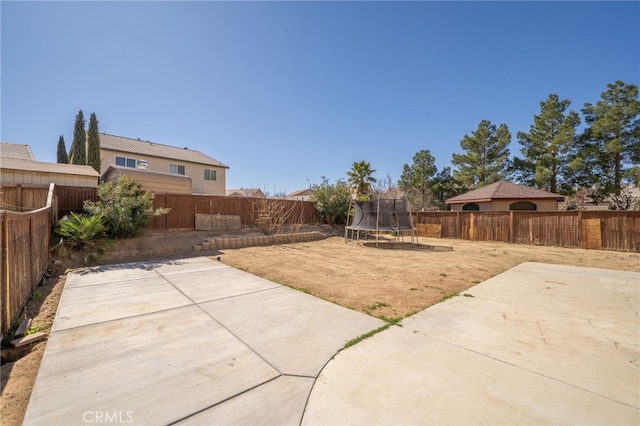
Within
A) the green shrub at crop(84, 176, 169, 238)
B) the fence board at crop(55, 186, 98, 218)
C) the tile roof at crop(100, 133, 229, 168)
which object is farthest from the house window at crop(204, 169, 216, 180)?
the green shrub at crop(84, 176, 169, 238)

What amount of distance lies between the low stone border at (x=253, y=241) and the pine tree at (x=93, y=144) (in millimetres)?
12273

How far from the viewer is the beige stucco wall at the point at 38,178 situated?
348 inches

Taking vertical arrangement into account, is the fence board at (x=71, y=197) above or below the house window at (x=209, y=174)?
below

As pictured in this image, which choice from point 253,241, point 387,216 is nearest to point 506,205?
point 387,216

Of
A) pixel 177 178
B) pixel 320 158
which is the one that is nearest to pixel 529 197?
pixel 320 158

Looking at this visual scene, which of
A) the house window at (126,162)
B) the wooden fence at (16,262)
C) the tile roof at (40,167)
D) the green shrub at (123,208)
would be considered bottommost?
the wooden fence at (16,262)

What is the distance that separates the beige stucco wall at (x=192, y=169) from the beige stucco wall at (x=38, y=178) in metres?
6.69

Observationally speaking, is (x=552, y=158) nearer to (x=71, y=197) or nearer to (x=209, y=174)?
(x=209, y=174)

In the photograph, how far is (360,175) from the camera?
21.7 meters

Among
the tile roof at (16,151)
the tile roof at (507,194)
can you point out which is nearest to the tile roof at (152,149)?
the tile roof at (16,151)

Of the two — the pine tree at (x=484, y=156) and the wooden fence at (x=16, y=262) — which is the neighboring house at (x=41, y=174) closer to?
the wooden fence at (x=16, y=262)

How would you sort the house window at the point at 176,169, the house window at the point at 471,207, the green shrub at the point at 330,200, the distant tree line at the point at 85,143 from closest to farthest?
the green shrub at the point at 330,200, the distant tree line at the point at 85,143, the house window at the point at 176,169, the house window at the point at 471,207

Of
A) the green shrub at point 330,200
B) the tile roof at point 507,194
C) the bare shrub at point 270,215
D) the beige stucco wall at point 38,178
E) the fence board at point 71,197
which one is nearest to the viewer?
the fence board at point 71,197

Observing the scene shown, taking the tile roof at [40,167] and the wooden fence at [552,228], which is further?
the wooden fence at [552,228]
